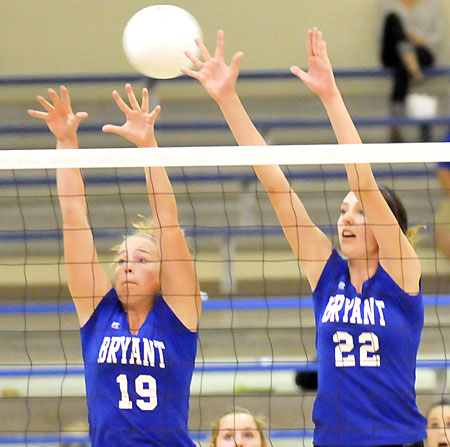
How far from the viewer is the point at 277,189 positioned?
346 cm

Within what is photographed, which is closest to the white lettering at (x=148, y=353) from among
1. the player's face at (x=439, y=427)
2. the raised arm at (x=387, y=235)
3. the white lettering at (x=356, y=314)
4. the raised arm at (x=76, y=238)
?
the raised arm at (x=76, y=238)

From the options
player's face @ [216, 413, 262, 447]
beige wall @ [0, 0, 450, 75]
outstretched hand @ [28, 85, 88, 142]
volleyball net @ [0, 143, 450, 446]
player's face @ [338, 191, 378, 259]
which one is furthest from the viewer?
beige wall @ [0, 0, 450, 75]

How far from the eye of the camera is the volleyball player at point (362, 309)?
312 centimetres

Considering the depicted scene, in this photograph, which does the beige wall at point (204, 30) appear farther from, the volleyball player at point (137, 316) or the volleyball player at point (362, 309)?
the volleyball player at point (362, 309)

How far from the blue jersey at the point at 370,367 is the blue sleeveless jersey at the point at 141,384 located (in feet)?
1.51

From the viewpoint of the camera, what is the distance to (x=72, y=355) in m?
6.71

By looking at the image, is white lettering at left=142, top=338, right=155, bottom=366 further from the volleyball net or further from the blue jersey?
the volleyball net

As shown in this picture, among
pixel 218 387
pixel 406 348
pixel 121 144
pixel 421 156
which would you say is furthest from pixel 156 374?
pixel 121 144

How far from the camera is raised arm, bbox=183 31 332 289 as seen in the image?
338 centimetres

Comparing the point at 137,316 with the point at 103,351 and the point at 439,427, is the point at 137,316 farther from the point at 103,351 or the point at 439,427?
the point at 439,427

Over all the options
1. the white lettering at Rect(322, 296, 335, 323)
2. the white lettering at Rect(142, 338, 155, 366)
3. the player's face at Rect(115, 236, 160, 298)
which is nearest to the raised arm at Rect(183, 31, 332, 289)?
the white lettering at Rect(322, 296, 335, 323)

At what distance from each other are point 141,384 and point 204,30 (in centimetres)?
596

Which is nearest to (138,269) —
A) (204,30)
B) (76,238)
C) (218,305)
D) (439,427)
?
(76,238)

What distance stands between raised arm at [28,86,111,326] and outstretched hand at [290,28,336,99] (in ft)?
2.75
